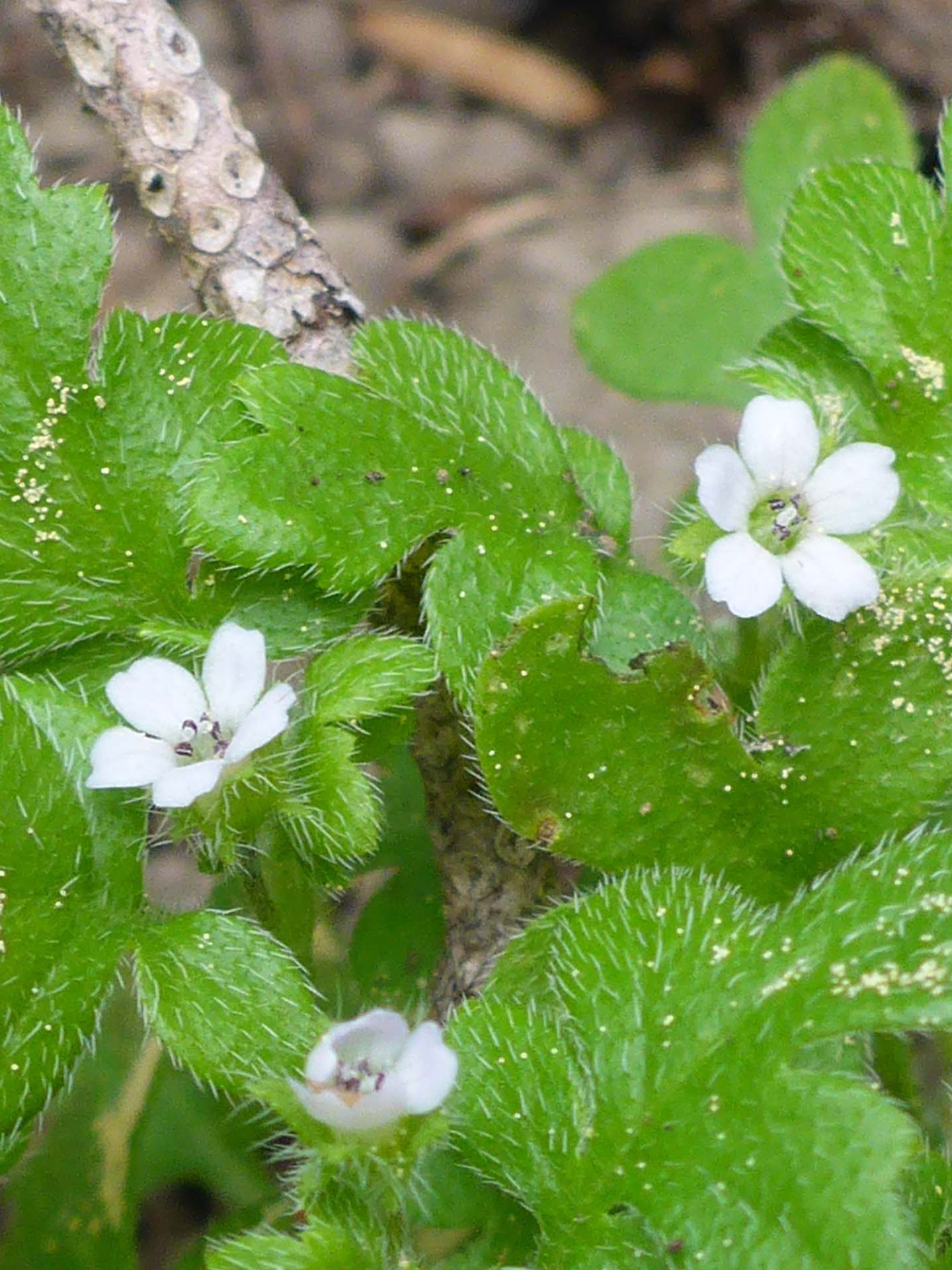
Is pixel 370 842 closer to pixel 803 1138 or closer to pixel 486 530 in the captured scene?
pixel 486 530

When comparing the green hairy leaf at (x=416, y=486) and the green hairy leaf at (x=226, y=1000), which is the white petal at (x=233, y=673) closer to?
the green hairy leaf at (x=416, y=486)

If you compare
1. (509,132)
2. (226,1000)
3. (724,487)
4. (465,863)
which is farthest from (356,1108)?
(509,132)

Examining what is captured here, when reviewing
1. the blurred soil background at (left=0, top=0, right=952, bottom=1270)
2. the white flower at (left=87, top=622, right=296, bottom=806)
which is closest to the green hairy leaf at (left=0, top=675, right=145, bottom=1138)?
the white flower at (left=87, top=622, right=296, bottom=806)

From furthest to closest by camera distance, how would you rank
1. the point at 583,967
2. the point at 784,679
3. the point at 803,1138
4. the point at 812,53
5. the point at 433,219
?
A: 1. the point at 433,219
2. the point at 812,53
3. the point at 784,679
4. the point at 583,967
5. the point at 803,1138

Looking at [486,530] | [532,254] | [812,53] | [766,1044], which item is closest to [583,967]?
[766,1044]

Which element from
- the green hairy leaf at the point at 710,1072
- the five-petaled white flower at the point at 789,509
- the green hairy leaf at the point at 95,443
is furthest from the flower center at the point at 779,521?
the green hairy leaf at the point at 95,443

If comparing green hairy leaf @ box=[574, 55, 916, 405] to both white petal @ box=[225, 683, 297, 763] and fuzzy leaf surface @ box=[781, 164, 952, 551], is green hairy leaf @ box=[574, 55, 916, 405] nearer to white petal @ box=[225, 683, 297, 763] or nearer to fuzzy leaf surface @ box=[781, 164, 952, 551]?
fuzzy leaf surface @ box=[781, 164, 952, 551]
